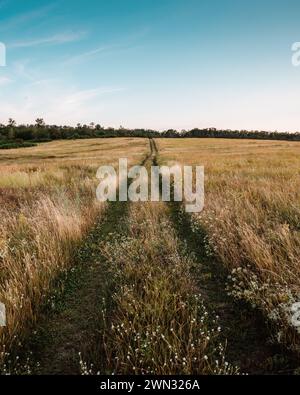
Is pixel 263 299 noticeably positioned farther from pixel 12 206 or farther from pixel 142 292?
pixel 12 206

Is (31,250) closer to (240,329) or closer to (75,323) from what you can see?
(75,323)

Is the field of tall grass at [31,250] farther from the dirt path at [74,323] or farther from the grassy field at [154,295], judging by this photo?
the dirt path at [74,323]

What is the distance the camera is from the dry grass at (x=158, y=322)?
379 cm

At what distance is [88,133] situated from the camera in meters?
119

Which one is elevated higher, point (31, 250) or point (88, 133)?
point (88, 133)

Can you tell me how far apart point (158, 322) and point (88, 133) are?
119 meters

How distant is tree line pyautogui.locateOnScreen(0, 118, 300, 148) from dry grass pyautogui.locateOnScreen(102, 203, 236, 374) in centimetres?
8036

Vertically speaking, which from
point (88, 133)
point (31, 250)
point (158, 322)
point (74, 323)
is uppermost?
point (88, 133)

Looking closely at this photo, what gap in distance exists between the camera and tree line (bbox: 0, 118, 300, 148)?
105 meters

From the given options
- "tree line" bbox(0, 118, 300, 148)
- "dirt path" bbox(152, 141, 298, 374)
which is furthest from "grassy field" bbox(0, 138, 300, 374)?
"tree line" bbox(0, 118, 300, 148)

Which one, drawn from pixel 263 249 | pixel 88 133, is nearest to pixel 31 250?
pixel 263 249

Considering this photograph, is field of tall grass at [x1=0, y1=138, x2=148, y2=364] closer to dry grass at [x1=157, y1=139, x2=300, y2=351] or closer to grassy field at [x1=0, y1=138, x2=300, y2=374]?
grassy field at [x1=0, y1=138, x2=300, y2=374]
